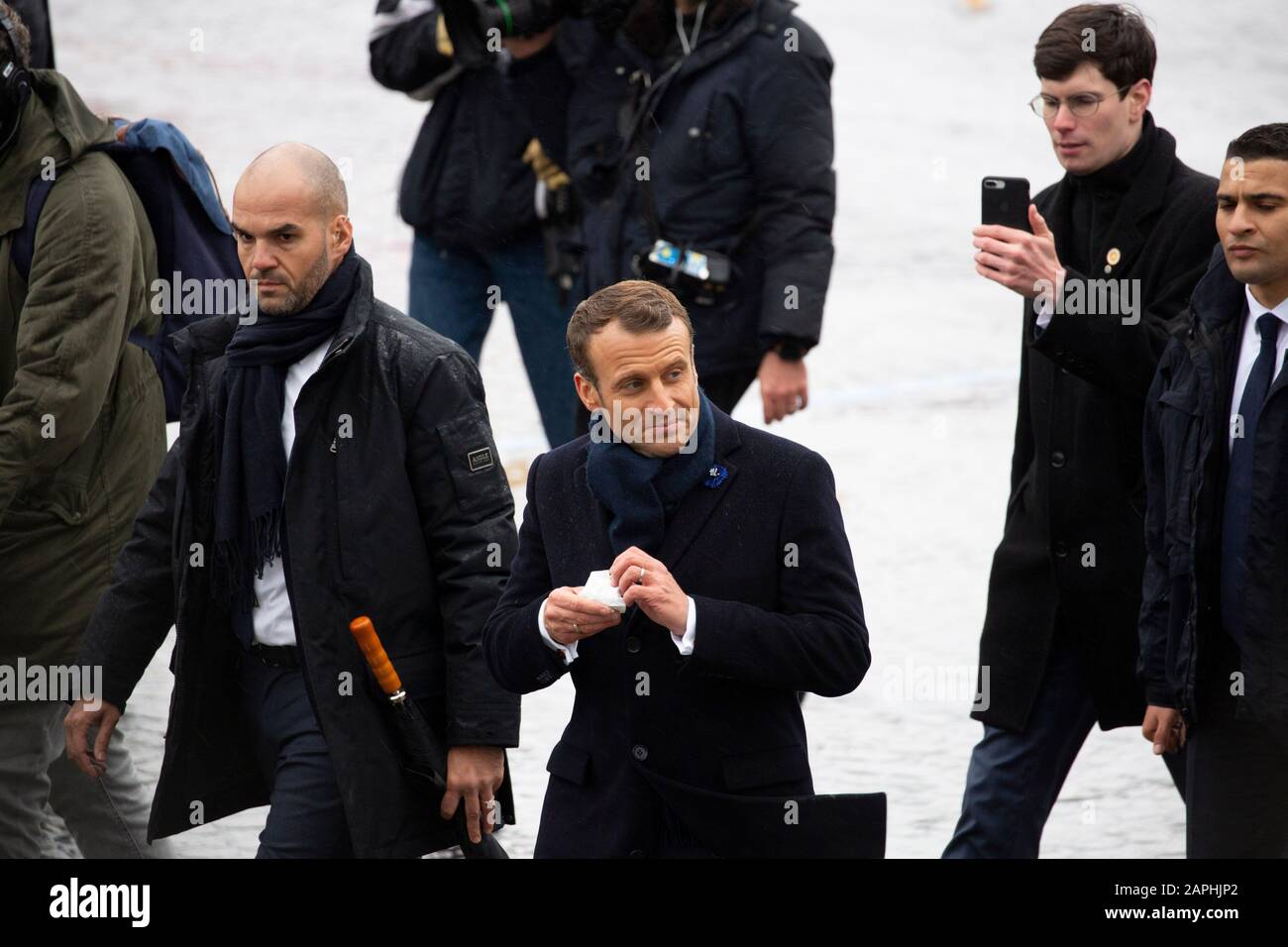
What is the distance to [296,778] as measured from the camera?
4613mm

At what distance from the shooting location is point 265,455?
4.64 m

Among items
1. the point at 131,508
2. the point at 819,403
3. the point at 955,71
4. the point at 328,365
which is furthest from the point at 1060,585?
the point at 955,71

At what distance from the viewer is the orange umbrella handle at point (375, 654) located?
4.47 meters

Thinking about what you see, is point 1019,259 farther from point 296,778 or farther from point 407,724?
point 296,778

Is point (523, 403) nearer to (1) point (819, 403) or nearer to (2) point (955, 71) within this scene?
(1) point (819, 403)

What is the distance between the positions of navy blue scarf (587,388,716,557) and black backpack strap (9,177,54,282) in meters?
1.89

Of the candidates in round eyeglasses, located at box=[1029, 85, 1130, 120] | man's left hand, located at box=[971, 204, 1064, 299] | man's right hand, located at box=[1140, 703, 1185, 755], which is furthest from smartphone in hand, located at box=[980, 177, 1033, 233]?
man's right hand, located at box=[1140, 703, 1185, 755]

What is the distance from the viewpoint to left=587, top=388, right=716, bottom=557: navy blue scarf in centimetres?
409

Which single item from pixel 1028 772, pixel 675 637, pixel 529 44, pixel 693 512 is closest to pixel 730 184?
pixel 529 44

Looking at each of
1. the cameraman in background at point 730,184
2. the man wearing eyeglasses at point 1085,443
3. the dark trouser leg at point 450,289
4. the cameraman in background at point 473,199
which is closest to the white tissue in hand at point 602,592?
the man wearing eyeglasses at point 1085,443

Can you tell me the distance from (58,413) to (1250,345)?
108 inches

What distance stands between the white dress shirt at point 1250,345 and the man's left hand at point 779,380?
189 cm

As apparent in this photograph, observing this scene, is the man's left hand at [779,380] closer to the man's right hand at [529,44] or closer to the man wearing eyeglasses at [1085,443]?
the man wearing eyeglasses at [1085,443]
